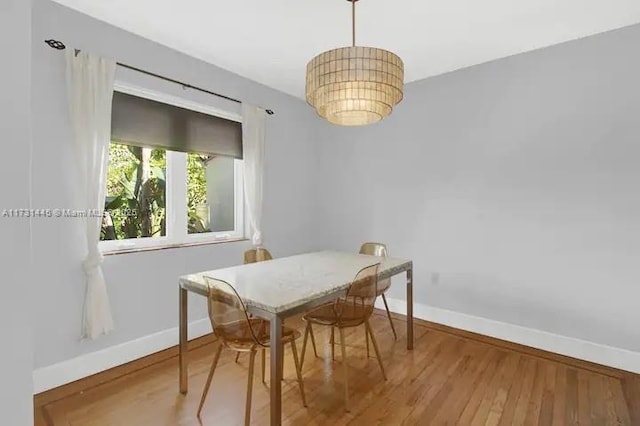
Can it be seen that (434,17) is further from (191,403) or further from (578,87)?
(191,403)

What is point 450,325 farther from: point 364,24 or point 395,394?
point 364,24

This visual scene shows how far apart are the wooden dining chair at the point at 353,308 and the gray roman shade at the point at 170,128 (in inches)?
72.5

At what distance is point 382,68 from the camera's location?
1.83 m

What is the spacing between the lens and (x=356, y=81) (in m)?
1.82

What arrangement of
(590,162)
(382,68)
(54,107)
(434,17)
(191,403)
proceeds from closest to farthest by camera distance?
(382,68) → (191,403) → (54,107) → (434,17) → (590,162)

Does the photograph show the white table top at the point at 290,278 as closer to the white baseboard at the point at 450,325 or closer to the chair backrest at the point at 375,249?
the chair backrest at the point at 375,249

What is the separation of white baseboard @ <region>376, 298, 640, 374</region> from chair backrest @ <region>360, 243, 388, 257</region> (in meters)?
0.74

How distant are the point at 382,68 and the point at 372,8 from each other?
0.69 meters

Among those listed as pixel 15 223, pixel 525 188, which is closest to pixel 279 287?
pixel 15 223

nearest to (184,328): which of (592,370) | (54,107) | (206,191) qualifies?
(206,191)

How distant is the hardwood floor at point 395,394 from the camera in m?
1.88

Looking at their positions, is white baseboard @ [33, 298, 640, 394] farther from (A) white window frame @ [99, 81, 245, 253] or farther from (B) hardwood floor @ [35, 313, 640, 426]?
(A) white window frame @ [99, 81, 245, 253]

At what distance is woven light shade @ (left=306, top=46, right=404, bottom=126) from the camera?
1803 mm

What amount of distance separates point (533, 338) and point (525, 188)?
1.29 m
